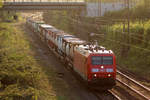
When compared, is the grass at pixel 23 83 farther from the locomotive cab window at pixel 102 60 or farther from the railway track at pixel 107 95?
the locomotive cab window at pixel 102 60

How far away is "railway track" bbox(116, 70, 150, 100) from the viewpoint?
21797 mm

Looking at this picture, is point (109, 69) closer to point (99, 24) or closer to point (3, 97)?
point (3, 97)

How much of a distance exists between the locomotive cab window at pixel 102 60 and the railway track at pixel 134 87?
348 centimetres

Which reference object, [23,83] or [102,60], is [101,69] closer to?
[102,60]

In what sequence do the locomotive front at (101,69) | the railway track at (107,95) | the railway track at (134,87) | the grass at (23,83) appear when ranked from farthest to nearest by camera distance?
the railway track at (134,87)
the locomotive front at (101,69)
the railway track at (107,95)
the grass at (23,83)

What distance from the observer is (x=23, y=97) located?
17781 millimetres

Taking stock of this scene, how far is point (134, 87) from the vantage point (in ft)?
80.2

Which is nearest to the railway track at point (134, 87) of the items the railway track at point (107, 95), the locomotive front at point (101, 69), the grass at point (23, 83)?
the railway track at point (107, 95)

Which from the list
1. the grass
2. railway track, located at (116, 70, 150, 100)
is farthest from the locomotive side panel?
railway track, located at (116, 70, 150, 100)

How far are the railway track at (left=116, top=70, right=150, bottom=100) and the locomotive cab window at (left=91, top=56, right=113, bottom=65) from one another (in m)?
3.48

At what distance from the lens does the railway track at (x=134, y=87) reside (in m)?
21.8

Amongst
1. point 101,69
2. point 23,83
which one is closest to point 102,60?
point 101,69

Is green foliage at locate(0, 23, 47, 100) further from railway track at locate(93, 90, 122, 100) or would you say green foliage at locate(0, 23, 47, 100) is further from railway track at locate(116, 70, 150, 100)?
railway track at locate(116, 70, 150, 100)

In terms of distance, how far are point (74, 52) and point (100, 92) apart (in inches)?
202
